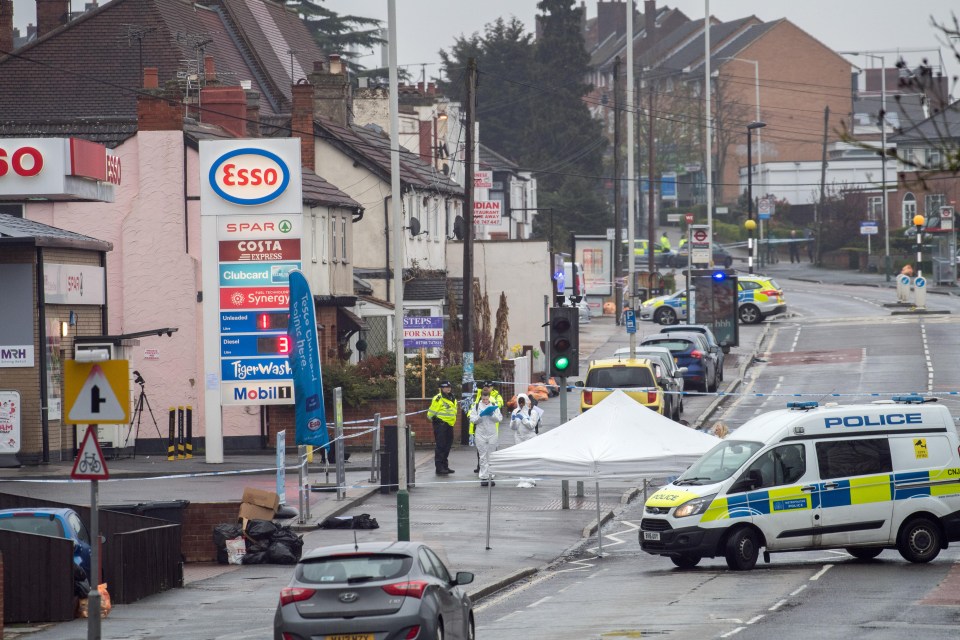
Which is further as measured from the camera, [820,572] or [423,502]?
[423,502]

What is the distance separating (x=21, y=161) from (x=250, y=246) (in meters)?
5.51

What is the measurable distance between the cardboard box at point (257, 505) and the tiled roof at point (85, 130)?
56.7ft

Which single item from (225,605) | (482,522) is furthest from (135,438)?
(225,605)

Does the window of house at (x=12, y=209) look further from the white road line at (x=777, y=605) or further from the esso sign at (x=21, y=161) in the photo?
the white road line at (x=777, y=605)

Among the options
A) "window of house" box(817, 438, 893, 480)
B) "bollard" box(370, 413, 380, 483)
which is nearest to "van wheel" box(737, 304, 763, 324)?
"bollard" box(370, 413, 380, 483)

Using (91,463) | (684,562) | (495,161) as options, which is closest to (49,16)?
(495,161)

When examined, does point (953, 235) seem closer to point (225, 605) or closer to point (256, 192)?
point (256, 192)

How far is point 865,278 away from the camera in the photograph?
3492 inches

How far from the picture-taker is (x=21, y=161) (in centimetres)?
2922

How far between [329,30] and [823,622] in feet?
254

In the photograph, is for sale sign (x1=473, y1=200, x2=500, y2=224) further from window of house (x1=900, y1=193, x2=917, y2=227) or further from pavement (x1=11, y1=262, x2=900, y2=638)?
window of house (x1=900, y1=193, x2=917, y2=227)

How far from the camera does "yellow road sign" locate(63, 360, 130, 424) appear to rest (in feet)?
45.6

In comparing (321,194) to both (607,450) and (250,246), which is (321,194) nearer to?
(250,246)

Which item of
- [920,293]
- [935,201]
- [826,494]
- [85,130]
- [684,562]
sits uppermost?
[935,201]
